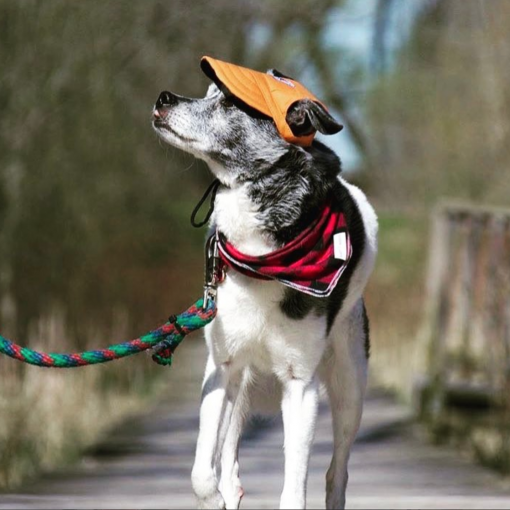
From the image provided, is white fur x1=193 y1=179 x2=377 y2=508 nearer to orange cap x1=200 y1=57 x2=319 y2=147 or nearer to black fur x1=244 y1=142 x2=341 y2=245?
black fur x1=244 y1=142 x2=341 y2=245

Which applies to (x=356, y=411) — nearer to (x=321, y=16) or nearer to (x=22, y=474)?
(x=22, y=474)

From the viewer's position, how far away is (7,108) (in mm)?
9836

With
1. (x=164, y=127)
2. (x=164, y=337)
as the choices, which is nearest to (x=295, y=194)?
(x=164, y=127)

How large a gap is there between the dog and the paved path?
1.03 metres

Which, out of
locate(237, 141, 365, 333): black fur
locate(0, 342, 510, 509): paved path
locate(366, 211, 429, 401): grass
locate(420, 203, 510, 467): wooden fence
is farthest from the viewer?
locate(366, 211, 429, 401): grass

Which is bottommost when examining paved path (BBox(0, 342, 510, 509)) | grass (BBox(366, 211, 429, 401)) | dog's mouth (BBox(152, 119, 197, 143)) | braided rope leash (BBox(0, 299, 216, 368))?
paved path (BBox(0, 342, 510, 509))

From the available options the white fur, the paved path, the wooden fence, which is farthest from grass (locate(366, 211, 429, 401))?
the white fur

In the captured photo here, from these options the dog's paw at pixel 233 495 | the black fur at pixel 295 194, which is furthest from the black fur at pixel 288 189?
the dog's paw at pixel 233 495

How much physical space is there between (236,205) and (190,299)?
9.91 meters

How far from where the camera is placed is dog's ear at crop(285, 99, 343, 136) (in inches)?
171

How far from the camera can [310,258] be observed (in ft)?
14.7

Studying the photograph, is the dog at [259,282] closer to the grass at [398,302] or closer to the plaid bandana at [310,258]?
the plaid bandana at [310,258]

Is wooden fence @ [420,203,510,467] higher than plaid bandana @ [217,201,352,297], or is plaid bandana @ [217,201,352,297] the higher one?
wooden fence @ [420,203,510,467]

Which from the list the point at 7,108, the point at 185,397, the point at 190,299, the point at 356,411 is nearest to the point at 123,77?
the point at 7,108
